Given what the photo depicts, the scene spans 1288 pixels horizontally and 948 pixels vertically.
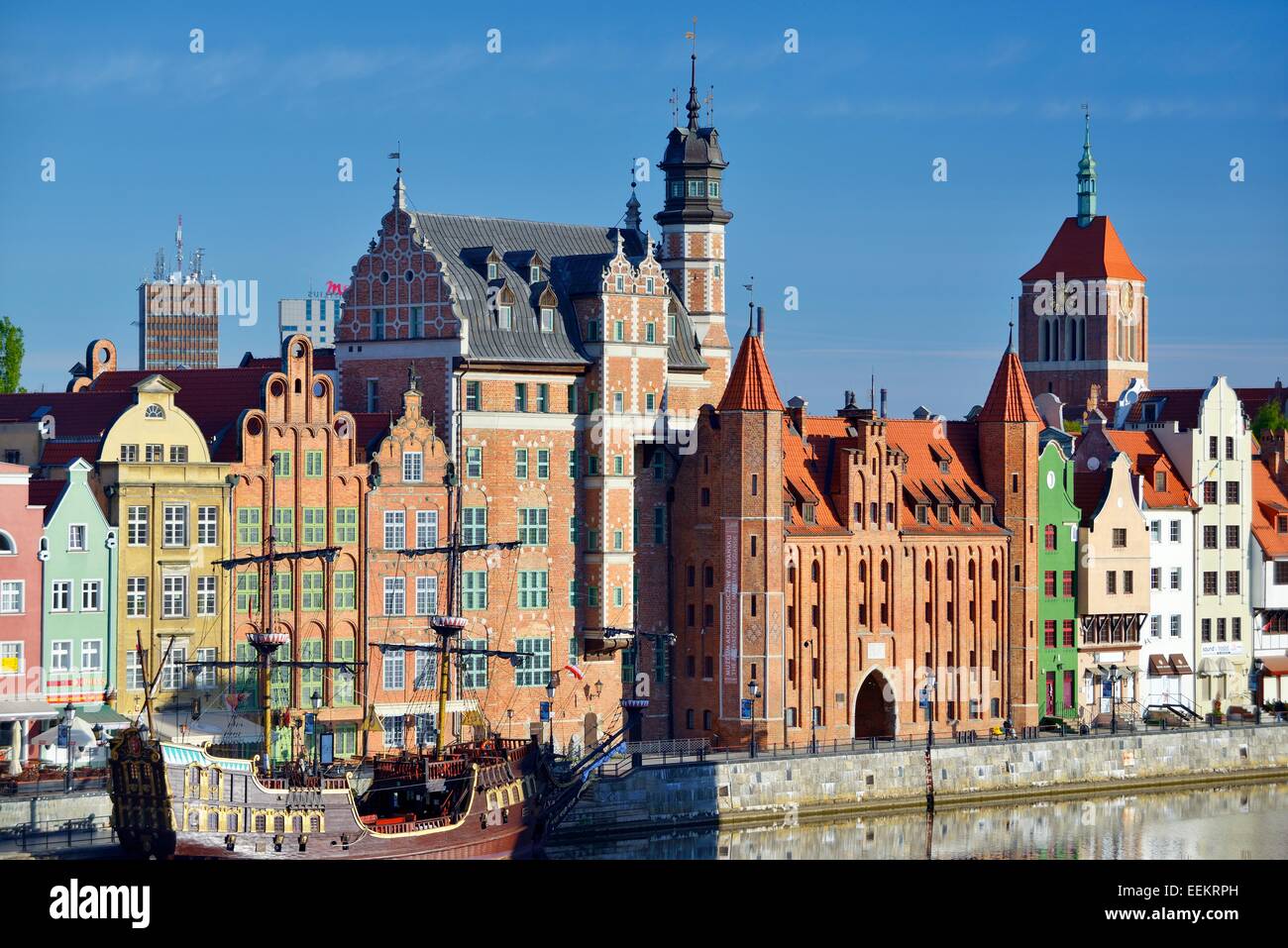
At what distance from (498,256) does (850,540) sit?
18966mm

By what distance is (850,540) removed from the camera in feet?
385

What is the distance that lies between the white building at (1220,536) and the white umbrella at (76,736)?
58842 mm

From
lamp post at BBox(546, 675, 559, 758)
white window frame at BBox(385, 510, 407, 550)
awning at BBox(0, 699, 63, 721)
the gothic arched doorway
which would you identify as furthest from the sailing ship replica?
the gothic arched doorway

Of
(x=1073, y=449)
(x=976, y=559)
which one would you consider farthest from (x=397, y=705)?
(x=1073, y=449)

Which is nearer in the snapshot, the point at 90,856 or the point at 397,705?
the point at 90,856

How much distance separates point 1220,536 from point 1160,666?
27.7ft

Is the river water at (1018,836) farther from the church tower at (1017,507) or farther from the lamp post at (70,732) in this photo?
the lamp post at (70,732)

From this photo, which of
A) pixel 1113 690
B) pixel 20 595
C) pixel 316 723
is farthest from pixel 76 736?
pixel 1113 690

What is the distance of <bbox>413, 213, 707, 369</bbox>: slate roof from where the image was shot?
11056 centimetres

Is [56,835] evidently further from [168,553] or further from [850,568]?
[850,568]

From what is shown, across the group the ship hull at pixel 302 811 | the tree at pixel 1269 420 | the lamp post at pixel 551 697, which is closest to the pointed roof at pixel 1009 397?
the lamp post at pixel 551 697

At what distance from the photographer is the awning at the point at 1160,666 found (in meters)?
133

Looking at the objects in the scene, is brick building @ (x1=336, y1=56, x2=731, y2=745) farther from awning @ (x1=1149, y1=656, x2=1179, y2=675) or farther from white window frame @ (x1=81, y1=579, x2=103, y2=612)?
awning @ (x1=1149, y1=656, x2=1179, y2=675)
